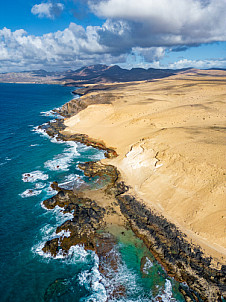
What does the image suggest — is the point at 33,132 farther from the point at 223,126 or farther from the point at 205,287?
the point at 205,287

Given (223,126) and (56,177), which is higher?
(223,126)

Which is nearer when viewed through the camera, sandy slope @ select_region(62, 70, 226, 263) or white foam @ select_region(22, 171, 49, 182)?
sandy slope @ select_region(62, 70, 226, 263)

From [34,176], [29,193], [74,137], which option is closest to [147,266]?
[29,193]

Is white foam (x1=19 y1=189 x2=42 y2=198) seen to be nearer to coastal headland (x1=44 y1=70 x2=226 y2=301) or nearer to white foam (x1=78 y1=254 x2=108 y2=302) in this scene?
coastal headland (x1=44 y1=70 x2=226 y2=301)

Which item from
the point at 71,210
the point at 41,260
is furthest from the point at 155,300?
the point at 71,210

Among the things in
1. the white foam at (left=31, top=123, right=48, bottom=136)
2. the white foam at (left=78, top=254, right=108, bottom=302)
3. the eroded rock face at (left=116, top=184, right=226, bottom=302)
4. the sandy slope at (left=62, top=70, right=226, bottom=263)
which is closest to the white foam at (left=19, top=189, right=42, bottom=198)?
the eroded rock face at (left=116, top=184, right=226, bottom=302)
